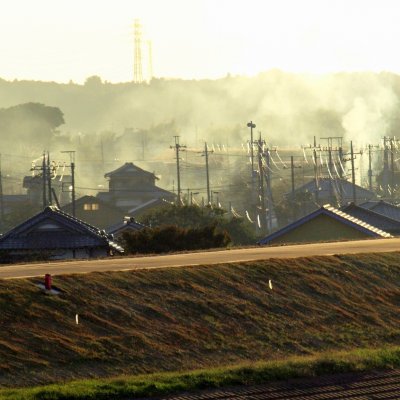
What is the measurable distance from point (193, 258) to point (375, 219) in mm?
31977

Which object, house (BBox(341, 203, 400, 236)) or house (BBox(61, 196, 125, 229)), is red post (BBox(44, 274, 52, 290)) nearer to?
house (BBox(341, 203, 400, 236))

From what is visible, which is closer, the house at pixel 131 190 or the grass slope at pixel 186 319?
the grass slope at pixel 186 319

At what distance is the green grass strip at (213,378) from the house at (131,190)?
9091 centimetres

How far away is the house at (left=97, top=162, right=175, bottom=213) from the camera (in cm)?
12962

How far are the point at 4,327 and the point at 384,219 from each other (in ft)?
150

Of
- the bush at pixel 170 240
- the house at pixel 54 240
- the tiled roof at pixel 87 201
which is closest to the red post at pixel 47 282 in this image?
the bush at pixel 170 240

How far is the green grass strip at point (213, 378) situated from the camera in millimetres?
29719

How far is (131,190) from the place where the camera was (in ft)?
434

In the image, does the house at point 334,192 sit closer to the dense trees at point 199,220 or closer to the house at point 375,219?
the dense trees at point 199,220

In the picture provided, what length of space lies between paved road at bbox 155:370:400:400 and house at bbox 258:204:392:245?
107ft

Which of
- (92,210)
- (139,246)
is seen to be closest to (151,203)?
(92,210)

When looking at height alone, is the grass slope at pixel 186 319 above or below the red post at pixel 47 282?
below

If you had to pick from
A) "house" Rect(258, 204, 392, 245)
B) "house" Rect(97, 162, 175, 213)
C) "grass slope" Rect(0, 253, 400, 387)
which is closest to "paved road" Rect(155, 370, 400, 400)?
"grass slope" Rect(0, 253, 400, 387)

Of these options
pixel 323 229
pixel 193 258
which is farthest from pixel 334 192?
pixel 193 258
